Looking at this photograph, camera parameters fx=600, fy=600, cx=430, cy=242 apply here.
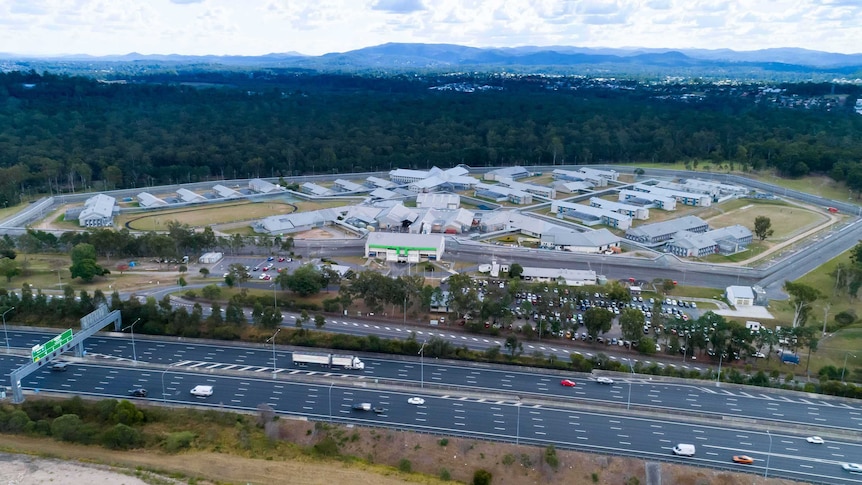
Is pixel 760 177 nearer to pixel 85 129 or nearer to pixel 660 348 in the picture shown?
pixel 660 348

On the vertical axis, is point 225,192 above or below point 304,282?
above

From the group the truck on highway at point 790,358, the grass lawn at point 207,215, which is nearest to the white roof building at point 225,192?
the grass lawn at point 207,215

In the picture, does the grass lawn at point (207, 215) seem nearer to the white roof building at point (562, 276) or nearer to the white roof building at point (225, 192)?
the white roof building at point (225, 192)

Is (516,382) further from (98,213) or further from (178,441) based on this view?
(98,213)

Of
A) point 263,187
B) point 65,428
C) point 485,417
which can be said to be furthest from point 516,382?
point 263,187

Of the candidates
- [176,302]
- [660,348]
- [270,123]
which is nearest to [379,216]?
[176,302]
